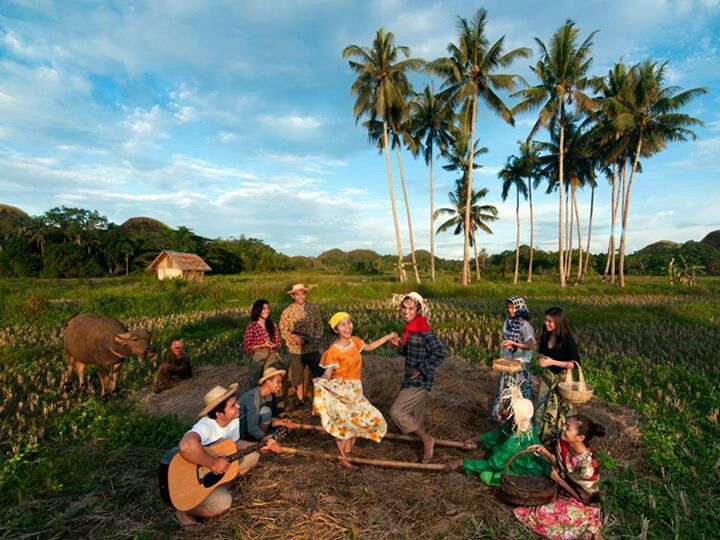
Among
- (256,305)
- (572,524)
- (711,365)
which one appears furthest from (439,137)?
(572,524)

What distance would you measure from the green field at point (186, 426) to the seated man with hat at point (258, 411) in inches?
37.4

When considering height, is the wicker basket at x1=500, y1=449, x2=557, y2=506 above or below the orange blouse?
below

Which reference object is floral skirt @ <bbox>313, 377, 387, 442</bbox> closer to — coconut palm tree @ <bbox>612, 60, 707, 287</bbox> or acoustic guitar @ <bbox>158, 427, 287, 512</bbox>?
acoustic guitar @ <bbox>158, 427, 287, 512</bbox>

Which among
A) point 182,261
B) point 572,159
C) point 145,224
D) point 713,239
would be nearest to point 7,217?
point 145,224

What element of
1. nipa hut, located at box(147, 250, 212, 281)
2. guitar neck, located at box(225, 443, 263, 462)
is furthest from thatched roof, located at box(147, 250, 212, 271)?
guitar neck, located at box(225, 443, 263, 462)

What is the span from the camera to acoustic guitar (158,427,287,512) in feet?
9.66

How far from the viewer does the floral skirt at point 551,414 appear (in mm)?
3805

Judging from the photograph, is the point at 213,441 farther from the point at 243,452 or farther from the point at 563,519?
→ the point at 563,519

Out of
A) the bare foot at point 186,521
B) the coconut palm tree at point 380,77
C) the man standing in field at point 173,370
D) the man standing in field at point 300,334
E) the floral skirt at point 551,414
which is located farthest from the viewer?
the coconut palm tree at point 380,77

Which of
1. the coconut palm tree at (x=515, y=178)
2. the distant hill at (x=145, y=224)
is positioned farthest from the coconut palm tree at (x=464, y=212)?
the distant hill at (x=145, y=224)

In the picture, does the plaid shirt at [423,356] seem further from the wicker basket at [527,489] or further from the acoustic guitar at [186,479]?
the acoustic guitar at [186,479]

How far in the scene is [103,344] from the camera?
241 inches

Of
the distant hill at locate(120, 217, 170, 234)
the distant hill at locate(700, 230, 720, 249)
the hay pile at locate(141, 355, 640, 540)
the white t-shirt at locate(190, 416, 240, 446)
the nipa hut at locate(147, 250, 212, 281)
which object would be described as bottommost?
the hay pile at locate(141, 355, 640, 540)

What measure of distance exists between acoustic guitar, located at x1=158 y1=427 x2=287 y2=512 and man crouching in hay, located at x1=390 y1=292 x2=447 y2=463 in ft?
5.18
